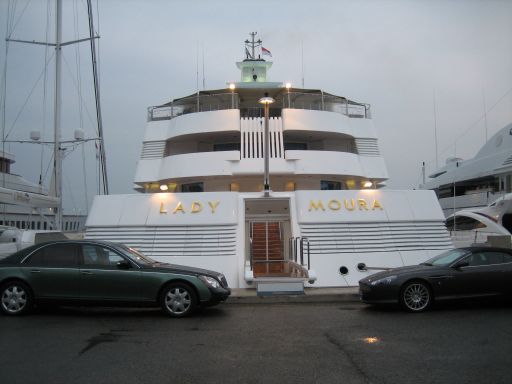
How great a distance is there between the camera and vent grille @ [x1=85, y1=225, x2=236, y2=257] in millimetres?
11836

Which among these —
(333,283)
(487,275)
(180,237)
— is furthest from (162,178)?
(487,275)

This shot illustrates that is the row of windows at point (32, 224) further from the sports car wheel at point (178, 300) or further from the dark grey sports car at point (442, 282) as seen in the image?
the dark grey sports car at point (442, 282)

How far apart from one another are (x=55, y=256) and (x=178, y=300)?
2441mm

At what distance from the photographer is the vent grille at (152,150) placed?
50.4ft

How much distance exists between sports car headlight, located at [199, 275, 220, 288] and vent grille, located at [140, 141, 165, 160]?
753 cm

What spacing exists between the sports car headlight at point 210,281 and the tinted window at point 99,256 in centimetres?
151

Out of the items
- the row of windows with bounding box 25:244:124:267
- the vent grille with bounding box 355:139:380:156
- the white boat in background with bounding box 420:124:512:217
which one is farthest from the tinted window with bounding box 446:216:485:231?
the row of windows with bounding box 25:244:124:267

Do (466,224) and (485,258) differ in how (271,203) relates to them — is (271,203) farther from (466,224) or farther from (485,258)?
(466,224)

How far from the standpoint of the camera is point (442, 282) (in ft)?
28.7

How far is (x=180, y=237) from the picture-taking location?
1210cm

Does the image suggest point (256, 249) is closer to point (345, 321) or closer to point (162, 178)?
point (162, 178)

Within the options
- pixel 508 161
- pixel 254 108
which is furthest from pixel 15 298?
pixel 508 161

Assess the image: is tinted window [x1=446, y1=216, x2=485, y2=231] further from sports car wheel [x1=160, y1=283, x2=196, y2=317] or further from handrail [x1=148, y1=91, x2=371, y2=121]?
sports car wheel [x1=160, y1=283, x2=196, y2=317]

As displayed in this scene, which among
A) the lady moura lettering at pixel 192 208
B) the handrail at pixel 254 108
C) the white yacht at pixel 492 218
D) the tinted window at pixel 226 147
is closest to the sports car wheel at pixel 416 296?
the lady moura lettering at pixel 192 208
